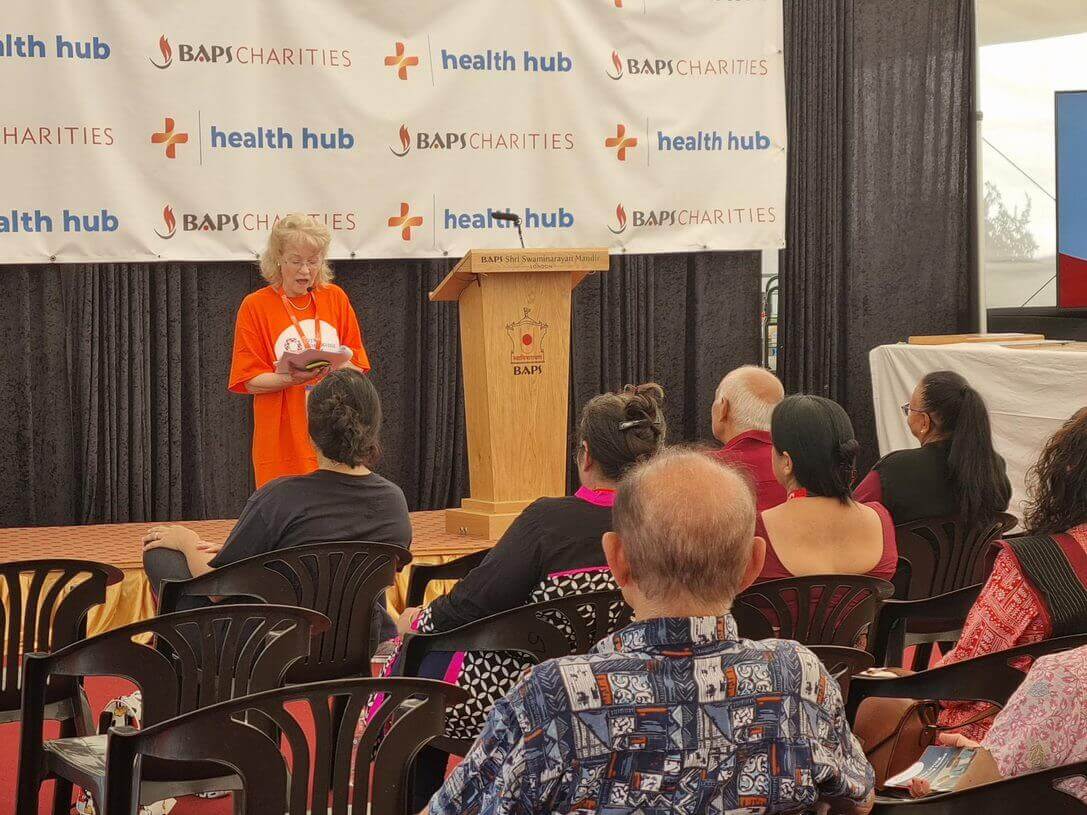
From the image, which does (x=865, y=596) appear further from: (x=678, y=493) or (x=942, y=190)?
(x=942, y=190)

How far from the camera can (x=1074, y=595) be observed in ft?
6.82

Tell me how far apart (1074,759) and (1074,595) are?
440mm

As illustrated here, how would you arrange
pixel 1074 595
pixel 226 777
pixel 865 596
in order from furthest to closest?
pixel 865 596
pixel 226 777
pixel 1074 595

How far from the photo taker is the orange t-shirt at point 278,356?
4.76 meters

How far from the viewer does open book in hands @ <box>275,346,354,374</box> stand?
4480 mm

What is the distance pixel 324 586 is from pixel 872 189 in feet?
17.5

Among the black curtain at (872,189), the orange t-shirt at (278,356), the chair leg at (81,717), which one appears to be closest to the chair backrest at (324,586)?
the chair leg at (81,717)

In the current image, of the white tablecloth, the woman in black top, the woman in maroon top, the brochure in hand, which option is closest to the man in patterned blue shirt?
the brochure in hand

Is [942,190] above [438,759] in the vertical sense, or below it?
above

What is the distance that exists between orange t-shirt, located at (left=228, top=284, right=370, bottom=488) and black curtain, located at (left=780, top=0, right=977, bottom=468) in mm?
3237

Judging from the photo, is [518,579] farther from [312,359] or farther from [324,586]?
[312,359]

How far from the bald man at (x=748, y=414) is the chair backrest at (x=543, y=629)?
3.92ft

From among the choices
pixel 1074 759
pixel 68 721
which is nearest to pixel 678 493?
pixel 1074 759

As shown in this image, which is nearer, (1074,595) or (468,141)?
(1074,595)
